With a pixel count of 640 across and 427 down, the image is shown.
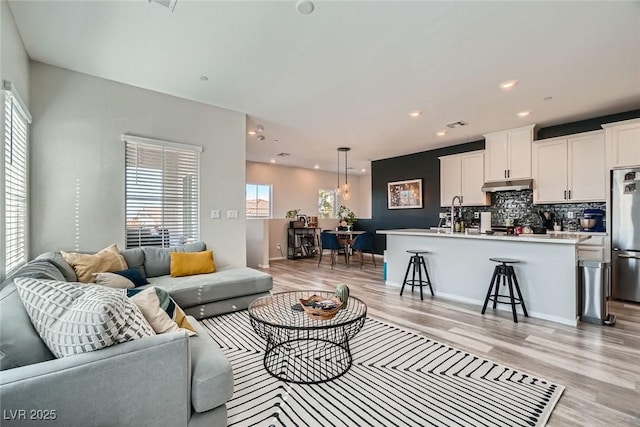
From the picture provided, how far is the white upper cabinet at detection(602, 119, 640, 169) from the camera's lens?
3.97 metres

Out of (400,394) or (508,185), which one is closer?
(400,394)

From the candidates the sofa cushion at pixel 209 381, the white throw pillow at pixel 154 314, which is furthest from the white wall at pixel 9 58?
the sofa cushion at pixel 209 381

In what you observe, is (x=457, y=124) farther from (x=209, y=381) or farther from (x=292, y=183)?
(x=292, y=183)

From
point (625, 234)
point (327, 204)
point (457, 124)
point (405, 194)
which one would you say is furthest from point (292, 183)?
point (625, 234)

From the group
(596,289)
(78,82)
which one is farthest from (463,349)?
(78,82)

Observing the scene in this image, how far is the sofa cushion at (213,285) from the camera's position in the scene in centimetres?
309

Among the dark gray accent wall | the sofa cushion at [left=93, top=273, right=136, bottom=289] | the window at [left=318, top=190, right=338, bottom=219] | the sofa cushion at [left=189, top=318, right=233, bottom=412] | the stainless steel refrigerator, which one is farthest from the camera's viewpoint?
the window at [left=318, top=190, right=338, bottom=219]

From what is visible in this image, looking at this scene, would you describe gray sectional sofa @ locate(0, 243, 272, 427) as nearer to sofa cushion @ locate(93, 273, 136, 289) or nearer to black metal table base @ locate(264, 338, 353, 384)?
black metal table base @ locate(264, 338, 353, 384)

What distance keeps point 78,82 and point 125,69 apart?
612 millimetres

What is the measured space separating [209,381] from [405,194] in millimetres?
6666

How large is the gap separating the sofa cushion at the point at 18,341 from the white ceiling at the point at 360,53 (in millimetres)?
2242

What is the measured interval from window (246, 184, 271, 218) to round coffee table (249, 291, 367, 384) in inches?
229

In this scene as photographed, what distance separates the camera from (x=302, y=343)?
2.65 m

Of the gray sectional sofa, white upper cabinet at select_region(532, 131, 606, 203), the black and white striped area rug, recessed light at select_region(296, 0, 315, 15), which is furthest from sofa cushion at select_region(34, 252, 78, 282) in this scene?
white upper cabinet at select_region(532, 131, 606, 203)
